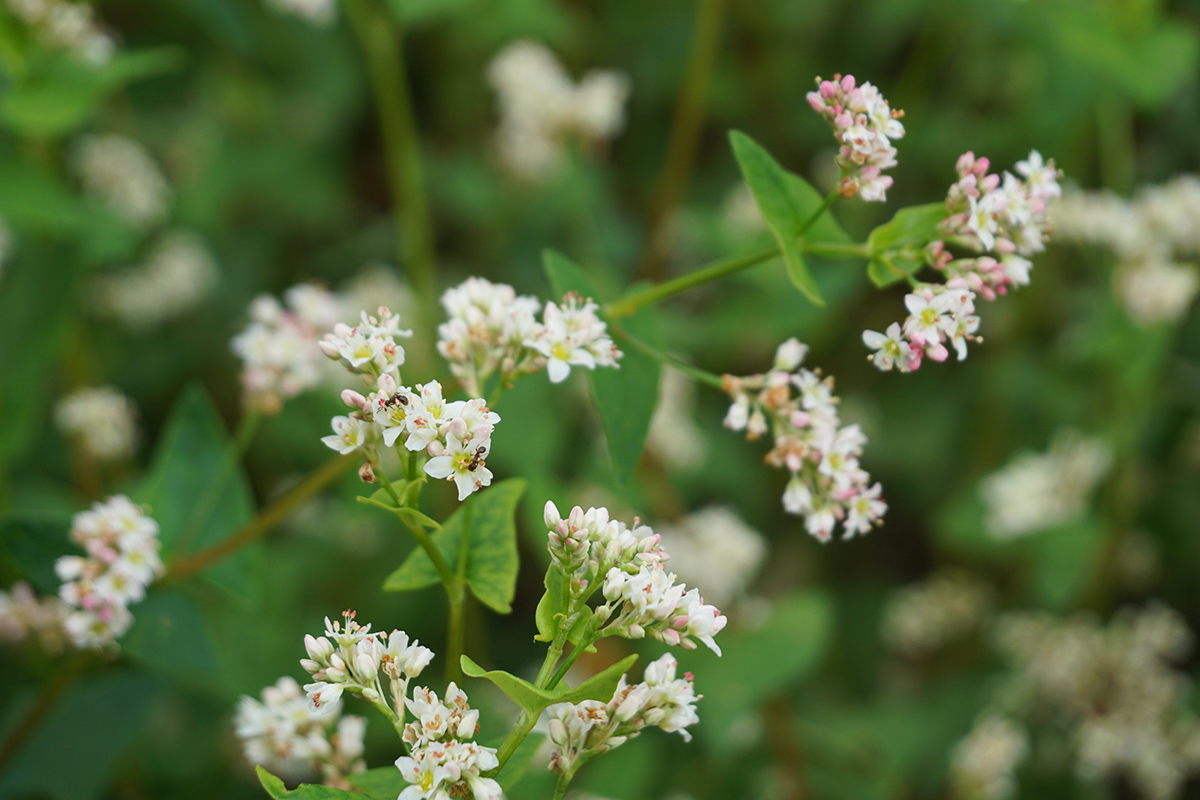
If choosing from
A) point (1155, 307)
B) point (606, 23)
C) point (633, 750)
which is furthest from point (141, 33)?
point (1155, 307)

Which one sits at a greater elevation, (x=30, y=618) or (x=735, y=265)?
(x=735, y=265)

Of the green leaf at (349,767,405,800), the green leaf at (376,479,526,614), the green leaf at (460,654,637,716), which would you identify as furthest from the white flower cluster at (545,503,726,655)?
the green leaf at (349,767,405,800)

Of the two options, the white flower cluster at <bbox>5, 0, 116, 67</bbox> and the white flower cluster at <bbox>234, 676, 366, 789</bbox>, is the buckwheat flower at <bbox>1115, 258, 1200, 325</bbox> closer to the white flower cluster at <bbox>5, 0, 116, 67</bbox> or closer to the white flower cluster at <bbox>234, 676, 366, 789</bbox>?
the white flower cluster at <bbox>234, 676, 366, 789</bbox>

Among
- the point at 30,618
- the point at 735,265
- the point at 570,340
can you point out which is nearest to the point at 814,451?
the point at 735,265

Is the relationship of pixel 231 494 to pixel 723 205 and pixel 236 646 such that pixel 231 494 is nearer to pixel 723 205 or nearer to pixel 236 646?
pixel 236 646

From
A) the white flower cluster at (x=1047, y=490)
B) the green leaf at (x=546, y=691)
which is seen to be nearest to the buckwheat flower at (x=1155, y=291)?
the white flower cluster at (x=1047, y=490)

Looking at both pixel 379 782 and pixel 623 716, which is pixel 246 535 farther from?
pixel 623 716

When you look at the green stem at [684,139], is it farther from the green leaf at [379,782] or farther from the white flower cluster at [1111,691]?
the green leaf at [379,782]
